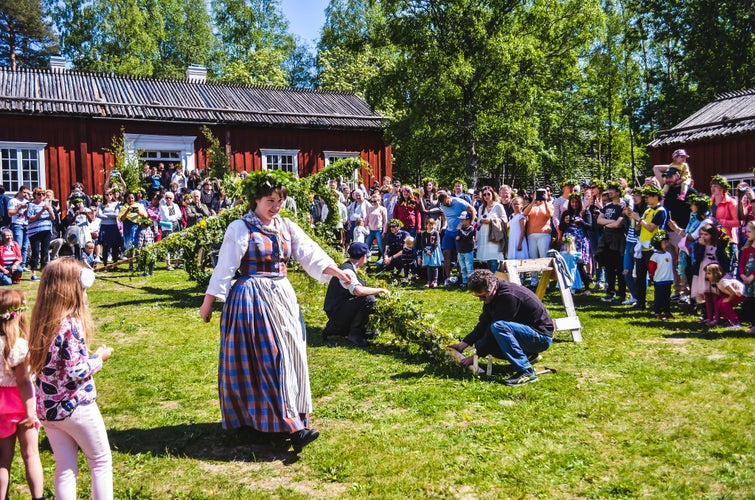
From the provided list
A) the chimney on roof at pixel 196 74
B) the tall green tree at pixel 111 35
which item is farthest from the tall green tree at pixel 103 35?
the chimney on roof at pixel 196 74

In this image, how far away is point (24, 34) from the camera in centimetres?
4578

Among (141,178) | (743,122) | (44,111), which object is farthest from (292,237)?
(743,122)

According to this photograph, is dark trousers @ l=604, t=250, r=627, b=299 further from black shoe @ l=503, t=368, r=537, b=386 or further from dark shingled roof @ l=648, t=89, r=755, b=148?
dark shingled roof @ l=648, t=89, r=755, b=148

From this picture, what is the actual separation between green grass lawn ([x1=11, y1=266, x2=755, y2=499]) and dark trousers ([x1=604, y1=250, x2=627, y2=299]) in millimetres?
2271

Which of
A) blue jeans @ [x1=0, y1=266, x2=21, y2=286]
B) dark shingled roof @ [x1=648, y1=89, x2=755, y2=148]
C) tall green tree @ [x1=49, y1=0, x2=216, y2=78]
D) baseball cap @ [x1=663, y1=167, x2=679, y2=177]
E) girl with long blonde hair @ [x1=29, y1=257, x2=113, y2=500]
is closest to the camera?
girl with long blonde hair @ [x1=29, y1=257, x2=113, y2=500]

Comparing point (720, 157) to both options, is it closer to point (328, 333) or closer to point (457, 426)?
point (328, 333)

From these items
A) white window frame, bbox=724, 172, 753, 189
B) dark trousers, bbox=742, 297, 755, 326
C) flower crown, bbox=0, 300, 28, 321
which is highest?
white window frame, bbox=724, 172, 753, 189

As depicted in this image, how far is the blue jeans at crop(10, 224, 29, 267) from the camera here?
14.8 metres

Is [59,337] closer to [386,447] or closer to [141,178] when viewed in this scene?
[386,447]

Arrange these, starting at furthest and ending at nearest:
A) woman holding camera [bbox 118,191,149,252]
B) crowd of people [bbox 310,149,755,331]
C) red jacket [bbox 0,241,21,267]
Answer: woman holding camera [bbox 118,191,149,252] → red jacket [bbox 0,241,21,267] → crowd of people [bbox 310,149,755,331]

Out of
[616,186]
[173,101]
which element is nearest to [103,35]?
[173,101]

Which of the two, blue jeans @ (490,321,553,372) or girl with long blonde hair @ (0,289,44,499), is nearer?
girl with long blonde hair @ (0,289,44,499)

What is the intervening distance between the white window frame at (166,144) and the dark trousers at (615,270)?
15572 millimetres

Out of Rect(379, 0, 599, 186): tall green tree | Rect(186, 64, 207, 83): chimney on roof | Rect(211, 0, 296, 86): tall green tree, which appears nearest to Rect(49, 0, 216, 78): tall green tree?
Rect(211, 0, 296, 86): tall green tree
